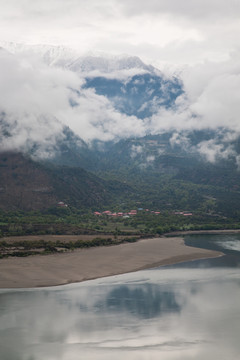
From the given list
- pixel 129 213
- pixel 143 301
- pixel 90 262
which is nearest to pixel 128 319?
pixel 143 301

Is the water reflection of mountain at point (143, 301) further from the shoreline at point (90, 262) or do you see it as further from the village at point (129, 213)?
the village at point (129, 213)

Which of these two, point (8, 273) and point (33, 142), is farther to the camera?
point (33, 142)

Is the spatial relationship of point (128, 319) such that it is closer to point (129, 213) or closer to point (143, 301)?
point (143, 301)

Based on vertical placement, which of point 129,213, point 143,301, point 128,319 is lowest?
point 128,319

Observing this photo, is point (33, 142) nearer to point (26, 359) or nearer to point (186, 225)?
point (186, 225)

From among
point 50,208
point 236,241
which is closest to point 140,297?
point 236,241

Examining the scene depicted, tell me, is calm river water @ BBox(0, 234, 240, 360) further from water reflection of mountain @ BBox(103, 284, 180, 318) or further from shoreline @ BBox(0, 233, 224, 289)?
shoreline @ BBox(0, 233, 224, 289)

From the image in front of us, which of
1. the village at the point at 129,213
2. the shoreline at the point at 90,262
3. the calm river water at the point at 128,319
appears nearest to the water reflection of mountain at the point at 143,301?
the calm river water at the point at 128,319
